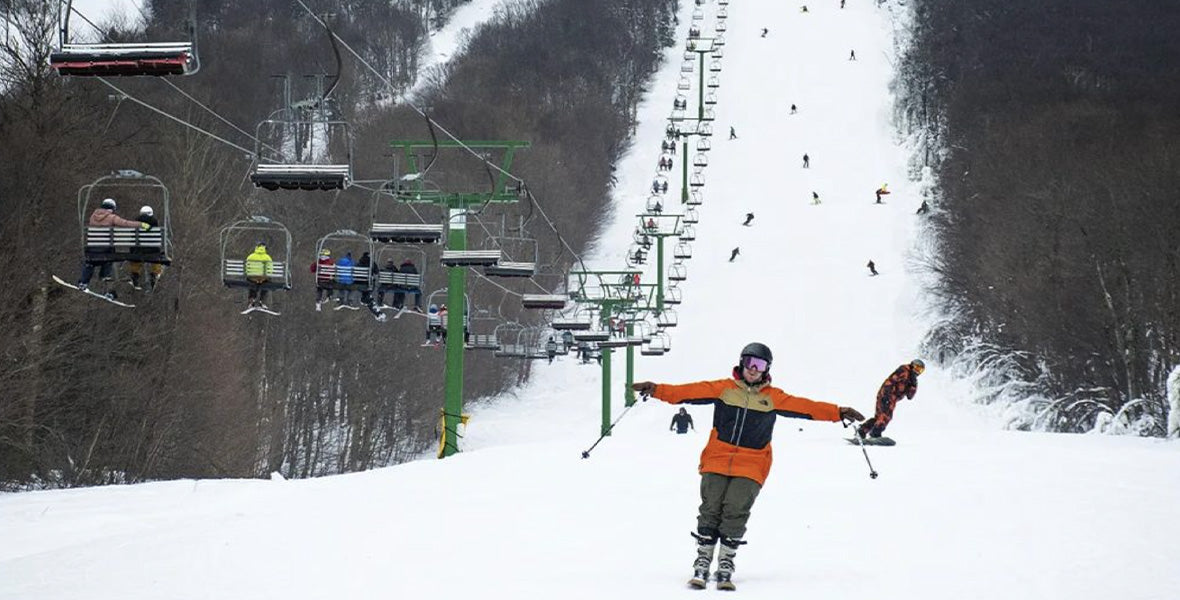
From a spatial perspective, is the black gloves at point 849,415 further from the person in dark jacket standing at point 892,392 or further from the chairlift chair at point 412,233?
the chairlift chair at point 412,233

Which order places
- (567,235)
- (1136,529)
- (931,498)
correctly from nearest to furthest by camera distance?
(1136,529), (931,498), (567,235)

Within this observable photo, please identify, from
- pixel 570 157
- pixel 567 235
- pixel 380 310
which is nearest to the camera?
pixel 380 310

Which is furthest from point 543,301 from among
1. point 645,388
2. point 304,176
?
point 645,388

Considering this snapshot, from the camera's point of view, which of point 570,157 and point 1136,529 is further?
point 570,157

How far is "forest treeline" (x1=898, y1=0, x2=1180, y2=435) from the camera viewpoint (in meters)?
42.8

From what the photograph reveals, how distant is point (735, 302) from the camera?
71.3 m

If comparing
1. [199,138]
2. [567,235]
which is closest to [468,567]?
[199,138]

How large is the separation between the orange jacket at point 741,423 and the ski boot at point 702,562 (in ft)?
1.42

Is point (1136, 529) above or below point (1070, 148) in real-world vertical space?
below

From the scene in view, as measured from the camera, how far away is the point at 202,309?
36.5 metres

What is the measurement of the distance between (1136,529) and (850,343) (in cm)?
5172

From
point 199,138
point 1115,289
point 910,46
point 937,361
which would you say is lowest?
point 937,361

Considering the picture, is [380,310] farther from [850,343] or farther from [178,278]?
[850,343]

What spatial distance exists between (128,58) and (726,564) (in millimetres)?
5633
